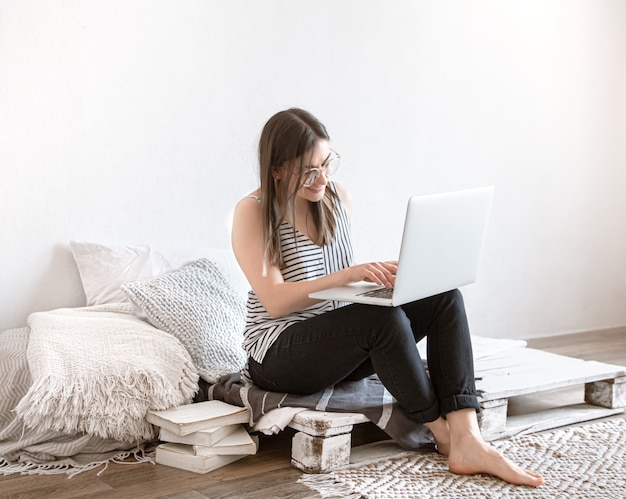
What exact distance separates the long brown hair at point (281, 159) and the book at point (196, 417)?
0.37 meters

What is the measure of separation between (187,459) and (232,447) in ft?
0.35

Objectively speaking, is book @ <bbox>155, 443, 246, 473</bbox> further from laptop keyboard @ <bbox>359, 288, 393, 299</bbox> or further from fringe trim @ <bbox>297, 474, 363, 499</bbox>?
laptop keyboard @ <bbox>359, 288, 393, 299</bbox>

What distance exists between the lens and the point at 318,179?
2.00 metres

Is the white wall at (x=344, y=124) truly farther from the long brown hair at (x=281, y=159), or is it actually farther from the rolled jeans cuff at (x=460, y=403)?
the rolled jeans cuff at (x=460, y=403)

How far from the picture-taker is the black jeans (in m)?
1.87

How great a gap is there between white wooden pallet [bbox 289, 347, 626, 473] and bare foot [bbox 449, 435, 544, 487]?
8.6 inches

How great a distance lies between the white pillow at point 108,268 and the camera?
99.7 inches

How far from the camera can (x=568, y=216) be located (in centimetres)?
388

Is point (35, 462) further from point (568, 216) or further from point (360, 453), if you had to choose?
point (568, 216)

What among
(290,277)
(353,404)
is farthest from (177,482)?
(290,277)

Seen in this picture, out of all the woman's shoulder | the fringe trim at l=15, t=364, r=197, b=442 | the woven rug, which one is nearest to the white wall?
the fringe trim at l=15, t=364, r=197, b=442

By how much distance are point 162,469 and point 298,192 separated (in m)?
0.73

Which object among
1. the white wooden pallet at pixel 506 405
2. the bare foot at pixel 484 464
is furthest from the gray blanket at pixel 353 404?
the bare foot at pixel 484 464

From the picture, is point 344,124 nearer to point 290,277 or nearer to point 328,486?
point 290,277
